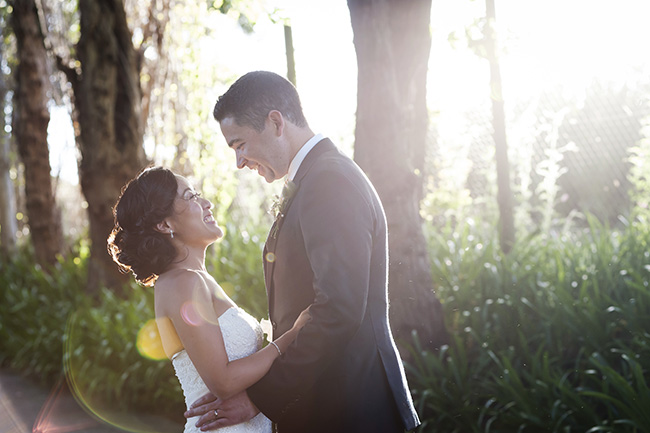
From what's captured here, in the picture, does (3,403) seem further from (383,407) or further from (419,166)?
(383,407)

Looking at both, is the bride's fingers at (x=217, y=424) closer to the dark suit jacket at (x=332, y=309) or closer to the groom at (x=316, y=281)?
the groom at (x=316, y=281)

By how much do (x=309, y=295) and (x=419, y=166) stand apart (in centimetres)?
388

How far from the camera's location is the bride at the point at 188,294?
2.21 metres

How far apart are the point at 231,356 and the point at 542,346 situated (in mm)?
2888

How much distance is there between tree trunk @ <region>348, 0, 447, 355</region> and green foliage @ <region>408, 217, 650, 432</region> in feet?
1.29

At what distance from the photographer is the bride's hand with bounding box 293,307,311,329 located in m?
2.11

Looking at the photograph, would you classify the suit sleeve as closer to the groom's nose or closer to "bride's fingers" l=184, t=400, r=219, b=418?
"bride's fingers" l=184, t=400, r=219, b=418

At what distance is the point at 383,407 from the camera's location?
7.57 ft

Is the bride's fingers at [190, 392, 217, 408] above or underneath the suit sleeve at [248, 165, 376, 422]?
underneath

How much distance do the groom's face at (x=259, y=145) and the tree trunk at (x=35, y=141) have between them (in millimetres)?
9848

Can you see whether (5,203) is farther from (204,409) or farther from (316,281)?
(316,281)

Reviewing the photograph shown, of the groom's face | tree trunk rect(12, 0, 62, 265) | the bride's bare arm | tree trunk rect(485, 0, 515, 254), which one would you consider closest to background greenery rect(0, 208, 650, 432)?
tree trunk rect(485, 0, 515, 254)

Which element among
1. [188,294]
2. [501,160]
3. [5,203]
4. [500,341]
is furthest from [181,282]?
[5,203]

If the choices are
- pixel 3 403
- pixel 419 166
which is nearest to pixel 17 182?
pixel 3 403
